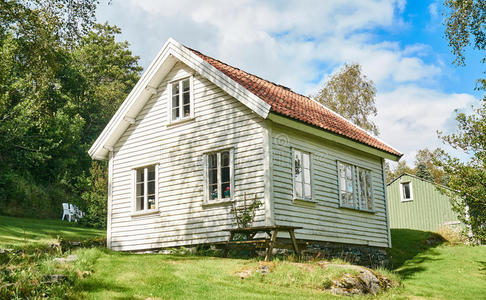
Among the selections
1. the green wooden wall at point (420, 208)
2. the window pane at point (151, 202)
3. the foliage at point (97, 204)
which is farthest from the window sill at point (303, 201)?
the green wooden wall at point (420, 208)

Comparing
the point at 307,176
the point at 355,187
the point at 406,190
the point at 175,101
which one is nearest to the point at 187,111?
the point at 175,101

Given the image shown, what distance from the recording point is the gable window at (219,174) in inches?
630

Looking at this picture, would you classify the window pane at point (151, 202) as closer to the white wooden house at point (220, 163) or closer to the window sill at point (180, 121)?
the white wooden house at point (220, 163)

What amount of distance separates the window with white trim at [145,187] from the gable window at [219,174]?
2.57 metres

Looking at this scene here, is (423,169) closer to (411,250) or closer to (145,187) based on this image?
(411,250)

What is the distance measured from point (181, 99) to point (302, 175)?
5206 millimetres

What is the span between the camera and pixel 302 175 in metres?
16.4

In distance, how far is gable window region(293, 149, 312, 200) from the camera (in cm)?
1609

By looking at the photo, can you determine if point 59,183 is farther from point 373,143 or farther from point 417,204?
point 417,204

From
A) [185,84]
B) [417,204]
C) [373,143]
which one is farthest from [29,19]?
[417,204]

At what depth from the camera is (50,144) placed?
107 ft

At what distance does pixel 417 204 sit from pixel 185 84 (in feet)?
78.7

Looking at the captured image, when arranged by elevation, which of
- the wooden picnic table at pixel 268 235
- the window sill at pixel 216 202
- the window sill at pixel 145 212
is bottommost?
the wooden picnic table at pixel 268 235

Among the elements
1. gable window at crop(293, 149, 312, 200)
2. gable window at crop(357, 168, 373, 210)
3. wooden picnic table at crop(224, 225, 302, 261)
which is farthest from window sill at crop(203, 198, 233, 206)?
gable window at crop(357, 168, 373, 210)
